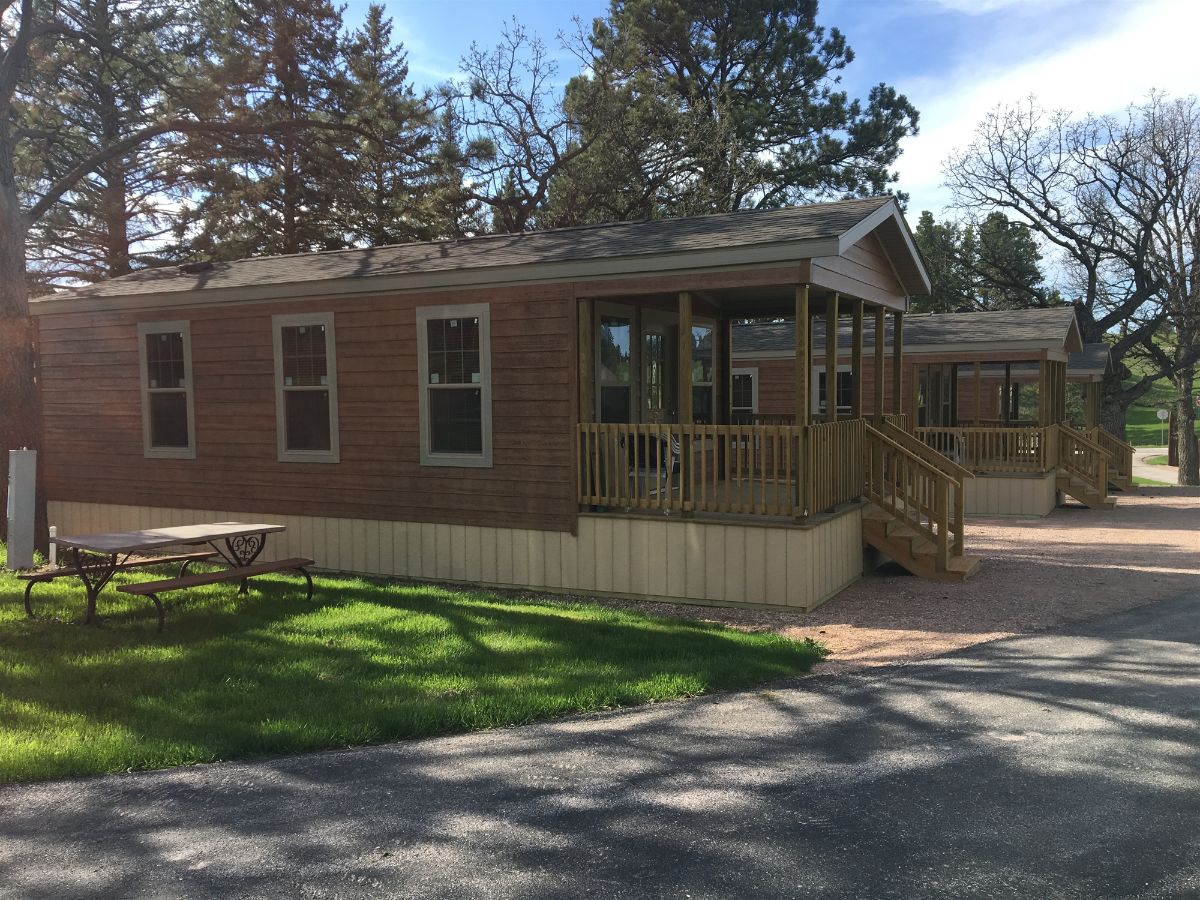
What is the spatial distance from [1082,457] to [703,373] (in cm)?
1013

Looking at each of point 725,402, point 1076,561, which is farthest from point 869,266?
point 1076,561

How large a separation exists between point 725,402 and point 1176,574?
18.2 ft

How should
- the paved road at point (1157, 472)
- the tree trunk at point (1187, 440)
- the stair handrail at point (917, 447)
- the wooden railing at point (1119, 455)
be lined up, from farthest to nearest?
1. the paved road at point (1157, 472)
2. the tree trunk at point (1187, 440)
3. the wooden railing at point (1119, 455)
4. the stair handrail at point (917, 447)

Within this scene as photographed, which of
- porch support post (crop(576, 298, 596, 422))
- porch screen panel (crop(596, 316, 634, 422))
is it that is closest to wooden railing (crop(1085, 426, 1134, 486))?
porch screen panel (crop(596, 316, 634, 422))

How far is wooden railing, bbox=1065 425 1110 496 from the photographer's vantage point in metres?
17.1

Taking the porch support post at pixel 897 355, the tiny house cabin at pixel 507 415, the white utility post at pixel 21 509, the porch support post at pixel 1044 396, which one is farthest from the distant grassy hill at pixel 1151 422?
the white utility post at pixel 21 509

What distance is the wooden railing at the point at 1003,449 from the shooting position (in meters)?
16.1

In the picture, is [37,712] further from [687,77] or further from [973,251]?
[973,251]

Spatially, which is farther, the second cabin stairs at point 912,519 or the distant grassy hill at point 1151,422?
the distant grassy hill at point 1151,422

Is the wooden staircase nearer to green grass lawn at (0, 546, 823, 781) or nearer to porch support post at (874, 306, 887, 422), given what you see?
porch support post at (874, 306, 887, 422)

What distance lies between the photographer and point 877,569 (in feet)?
33.1

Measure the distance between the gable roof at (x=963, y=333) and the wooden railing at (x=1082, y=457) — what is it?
1714 mm

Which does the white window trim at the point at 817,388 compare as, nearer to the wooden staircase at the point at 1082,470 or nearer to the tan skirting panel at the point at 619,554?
the wooden staircase at the point at 1082,470

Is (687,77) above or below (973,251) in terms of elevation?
above
